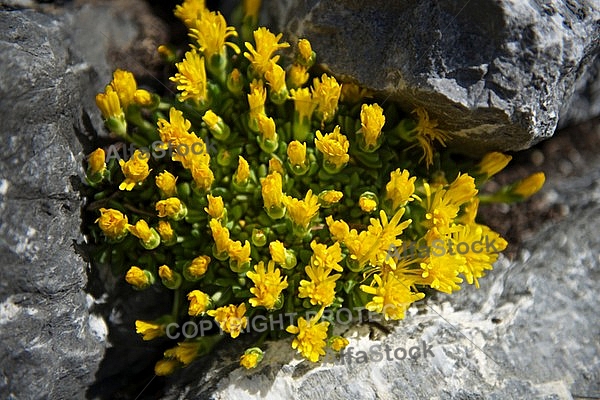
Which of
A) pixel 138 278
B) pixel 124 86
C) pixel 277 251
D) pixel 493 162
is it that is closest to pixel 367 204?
pixel 277 251

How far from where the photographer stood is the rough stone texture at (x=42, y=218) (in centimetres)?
344

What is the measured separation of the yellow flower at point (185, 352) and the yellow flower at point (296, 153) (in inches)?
46.8

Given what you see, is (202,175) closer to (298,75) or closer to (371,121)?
(298,75)

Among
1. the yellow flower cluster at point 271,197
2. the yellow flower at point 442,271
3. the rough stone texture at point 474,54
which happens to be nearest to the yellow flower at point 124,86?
the yellow flower cluster at point 271,197

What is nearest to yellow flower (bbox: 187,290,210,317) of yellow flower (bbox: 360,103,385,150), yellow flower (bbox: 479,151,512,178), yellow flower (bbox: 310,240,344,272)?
yellow flower (bbox: 310,240,344,272)

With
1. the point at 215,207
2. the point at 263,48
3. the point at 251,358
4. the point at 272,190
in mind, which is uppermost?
the point at 263,48

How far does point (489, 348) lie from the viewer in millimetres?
3963

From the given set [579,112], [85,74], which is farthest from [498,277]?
[85,74]

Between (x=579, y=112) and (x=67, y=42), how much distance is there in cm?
343

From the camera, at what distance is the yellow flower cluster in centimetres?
360

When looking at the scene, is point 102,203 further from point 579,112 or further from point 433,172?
point 579,112

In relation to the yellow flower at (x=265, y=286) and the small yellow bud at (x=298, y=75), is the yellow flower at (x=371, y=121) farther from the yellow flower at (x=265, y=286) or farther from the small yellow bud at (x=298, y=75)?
the yellow flower at (x=265, y=286)

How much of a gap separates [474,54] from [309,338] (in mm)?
1777

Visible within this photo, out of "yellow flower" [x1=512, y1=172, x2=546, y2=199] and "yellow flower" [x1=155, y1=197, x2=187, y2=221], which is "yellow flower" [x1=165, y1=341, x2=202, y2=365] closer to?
"yellow flower" [x1=155, y1=197, x2=187, y2=221]
